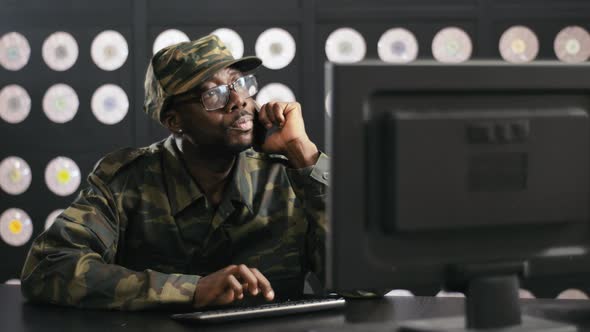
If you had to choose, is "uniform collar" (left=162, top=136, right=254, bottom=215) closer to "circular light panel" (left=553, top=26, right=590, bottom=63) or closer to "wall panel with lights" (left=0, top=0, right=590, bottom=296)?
"wall panel with lights" (left=0, top=0, right=590, bottom=296)

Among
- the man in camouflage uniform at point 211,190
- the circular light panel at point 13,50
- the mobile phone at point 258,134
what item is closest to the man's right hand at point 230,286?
the man in camouflage uniform at point 211,190

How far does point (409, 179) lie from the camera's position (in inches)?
52.4

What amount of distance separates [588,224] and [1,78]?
11.3 ft

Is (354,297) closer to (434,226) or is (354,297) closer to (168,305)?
(168,305)

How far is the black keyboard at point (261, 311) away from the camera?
65.8 inches

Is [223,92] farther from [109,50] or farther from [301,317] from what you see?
[109,50]

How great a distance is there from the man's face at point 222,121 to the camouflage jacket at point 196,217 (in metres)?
0.07

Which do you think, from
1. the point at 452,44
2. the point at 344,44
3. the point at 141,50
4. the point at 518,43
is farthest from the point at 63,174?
the point at 518,43

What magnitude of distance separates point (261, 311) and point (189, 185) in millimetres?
705

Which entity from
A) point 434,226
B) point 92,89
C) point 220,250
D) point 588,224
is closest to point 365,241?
point 434,226

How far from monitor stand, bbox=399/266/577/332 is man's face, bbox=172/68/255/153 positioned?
3.42 ft

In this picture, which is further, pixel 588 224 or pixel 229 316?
pixel 229 316

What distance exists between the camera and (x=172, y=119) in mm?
2516

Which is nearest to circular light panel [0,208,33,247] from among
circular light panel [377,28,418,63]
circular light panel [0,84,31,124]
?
circular light panel [0,84,31,124]
